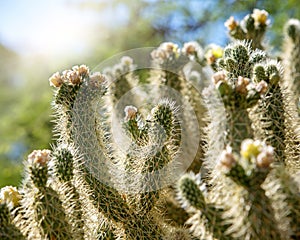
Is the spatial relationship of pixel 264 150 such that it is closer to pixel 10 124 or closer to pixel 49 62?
pixel 10 124

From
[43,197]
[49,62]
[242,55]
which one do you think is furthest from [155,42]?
[43,197]

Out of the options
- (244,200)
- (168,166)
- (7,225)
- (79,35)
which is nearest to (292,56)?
(168,166)

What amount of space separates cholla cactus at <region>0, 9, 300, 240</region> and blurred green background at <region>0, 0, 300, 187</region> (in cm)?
249

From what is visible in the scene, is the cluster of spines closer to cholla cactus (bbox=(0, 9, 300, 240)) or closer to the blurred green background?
cholla cactus (bbox=(0, 9, 300, 240))

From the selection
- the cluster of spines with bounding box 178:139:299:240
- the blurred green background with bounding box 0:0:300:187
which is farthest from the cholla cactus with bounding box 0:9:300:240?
the blurred green background with bounding box 0:0:300:187

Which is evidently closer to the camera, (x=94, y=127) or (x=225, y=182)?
(x=225, y=182)

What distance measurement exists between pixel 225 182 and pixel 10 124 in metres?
4.70

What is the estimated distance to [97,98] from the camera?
2.13m

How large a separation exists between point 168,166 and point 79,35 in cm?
505

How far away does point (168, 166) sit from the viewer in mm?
2055

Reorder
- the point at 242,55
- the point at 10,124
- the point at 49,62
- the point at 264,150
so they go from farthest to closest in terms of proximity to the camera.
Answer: the point at 49,62 → the point at 10,124 → the point at 242,55 → the point at 264,150

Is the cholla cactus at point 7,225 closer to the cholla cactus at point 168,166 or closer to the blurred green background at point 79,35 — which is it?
the cholla cactus at point 168,166

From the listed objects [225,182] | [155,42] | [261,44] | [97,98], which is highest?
[155,42]

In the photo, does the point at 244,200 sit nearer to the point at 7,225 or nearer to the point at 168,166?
the point at 168,166
